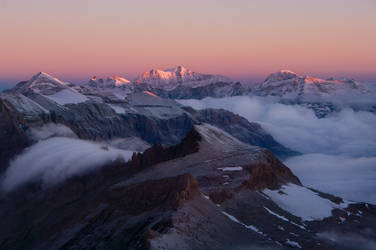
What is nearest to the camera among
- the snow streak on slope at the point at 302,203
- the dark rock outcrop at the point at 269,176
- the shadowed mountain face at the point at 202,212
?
the shadowed mountain face at the point at 202,212

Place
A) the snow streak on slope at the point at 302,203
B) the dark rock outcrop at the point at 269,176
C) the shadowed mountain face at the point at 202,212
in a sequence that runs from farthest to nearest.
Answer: the dark rock outcrop at the point at 269,176
the snow streak on slope at the point at 302,203
the shadowed mountain face at the point at 202,212

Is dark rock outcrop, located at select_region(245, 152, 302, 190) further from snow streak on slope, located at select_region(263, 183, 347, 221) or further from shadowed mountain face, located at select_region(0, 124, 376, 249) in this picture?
snow streak on slope, located at select_region(263, 183, 347, 221)

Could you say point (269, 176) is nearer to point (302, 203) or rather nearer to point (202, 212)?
point (302, 203)

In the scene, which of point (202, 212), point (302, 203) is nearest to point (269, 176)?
point (302, 203)

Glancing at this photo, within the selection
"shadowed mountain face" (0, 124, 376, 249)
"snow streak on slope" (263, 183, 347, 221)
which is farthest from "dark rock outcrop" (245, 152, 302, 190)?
"snow streak on slope" (263, 183, 347, 221)

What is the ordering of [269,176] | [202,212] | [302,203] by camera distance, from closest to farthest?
[202,212] → [302,203] → [269,176]

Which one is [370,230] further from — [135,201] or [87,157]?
[87,157]

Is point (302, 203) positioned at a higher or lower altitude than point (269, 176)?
lower

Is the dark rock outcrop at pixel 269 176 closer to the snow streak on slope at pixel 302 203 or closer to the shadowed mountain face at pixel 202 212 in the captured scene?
the shadowed mountain face at pixel 202 212

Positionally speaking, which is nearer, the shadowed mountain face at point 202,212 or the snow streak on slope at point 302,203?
the shadowed mountain face at point 202,212

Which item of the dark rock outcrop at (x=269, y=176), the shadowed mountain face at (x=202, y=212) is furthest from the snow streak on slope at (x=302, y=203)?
the dark rock outcrop at (x=269, y=176)
